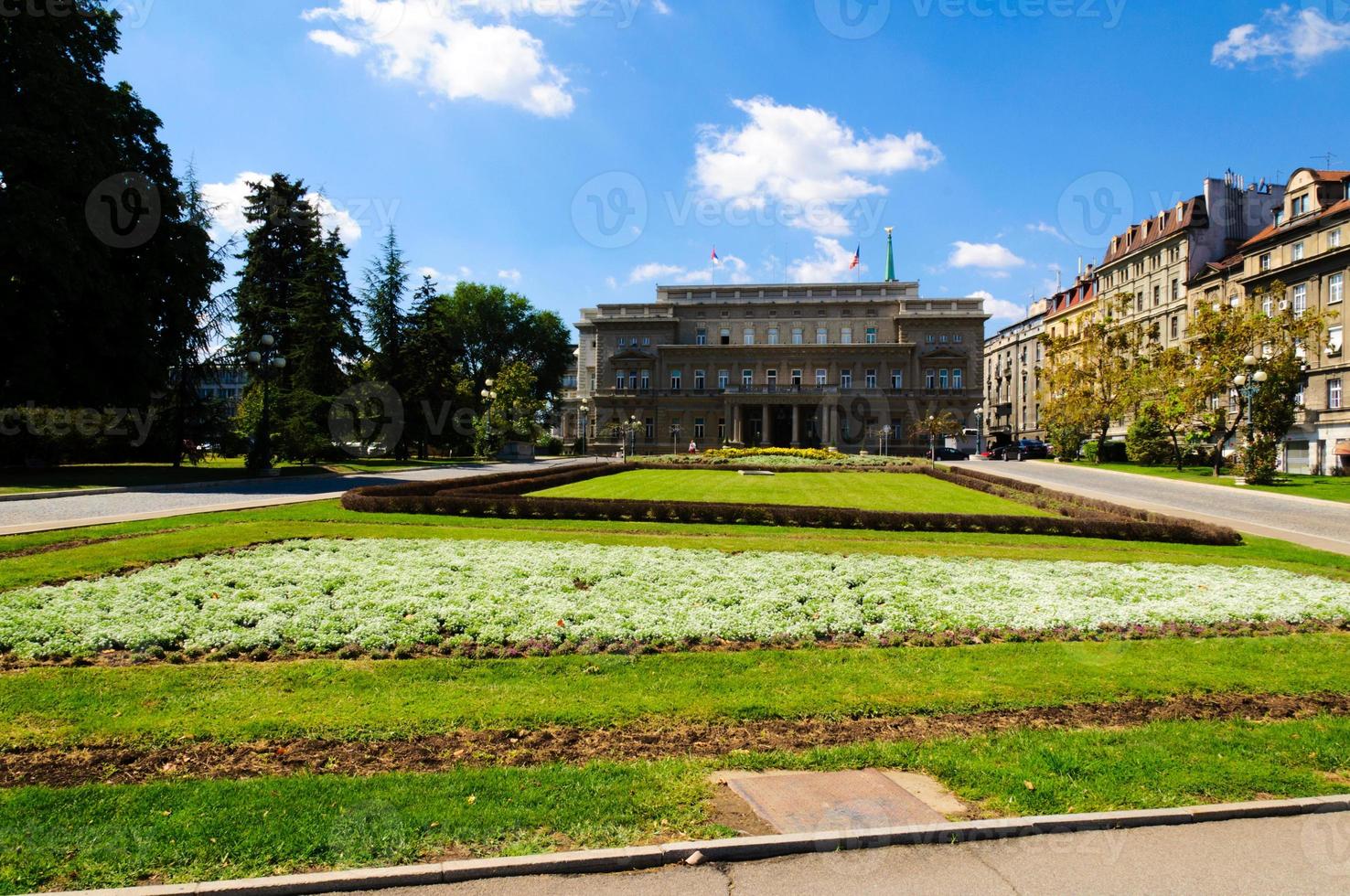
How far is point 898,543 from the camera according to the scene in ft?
51.7

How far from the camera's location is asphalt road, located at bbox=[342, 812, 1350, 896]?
149 inches

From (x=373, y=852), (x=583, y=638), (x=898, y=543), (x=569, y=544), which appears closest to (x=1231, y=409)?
(x=898, y=543)

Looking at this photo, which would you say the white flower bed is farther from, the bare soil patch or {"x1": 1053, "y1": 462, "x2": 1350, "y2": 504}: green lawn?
{"x1": 1053, "y1": 462, "x2": 1350, "y2": 504}: green lawn

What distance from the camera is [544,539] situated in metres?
14.8

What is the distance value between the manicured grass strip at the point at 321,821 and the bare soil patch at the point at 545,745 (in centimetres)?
26

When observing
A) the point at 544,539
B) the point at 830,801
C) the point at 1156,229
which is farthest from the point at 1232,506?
the point at 1156,229

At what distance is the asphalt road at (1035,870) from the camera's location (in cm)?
379

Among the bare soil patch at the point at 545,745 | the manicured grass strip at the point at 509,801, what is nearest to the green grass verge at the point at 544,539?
the bare soil patch at the point at 545,745

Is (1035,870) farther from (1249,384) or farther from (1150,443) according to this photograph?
(1150,443)

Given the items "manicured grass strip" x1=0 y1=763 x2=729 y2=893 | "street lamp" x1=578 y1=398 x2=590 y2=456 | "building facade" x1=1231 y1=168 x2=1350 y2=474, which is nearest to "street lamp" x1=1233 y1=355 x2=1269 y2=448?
"building facade" x1=1231 y1=168 x2=1350 y2=474
